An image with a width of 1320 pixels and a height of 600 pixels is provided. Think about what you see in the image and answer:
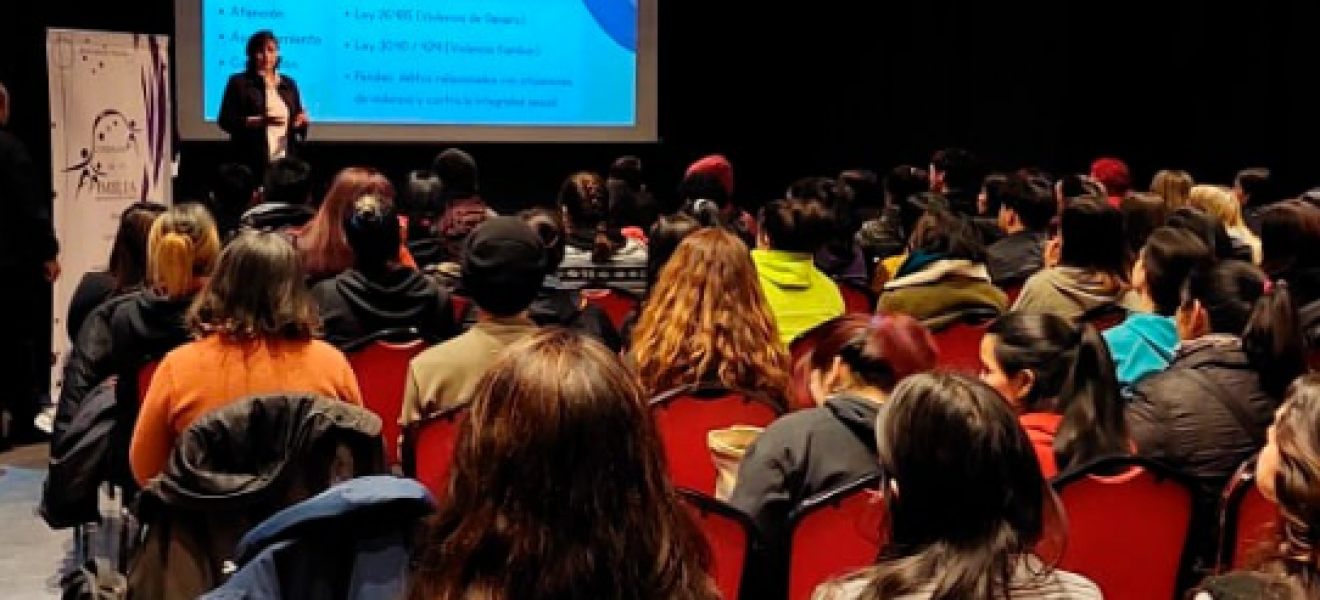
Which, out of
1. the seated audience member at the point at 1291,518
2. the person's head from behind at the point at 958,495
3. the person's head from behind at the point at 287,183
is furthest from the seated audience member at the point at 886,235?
the person's head from behind at the point at 958,495

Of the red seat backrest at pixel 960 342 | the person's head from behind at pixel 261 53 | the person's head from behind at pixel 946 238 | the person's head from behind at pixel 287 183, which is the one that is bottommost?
the red seat backrest at pixel 960 342

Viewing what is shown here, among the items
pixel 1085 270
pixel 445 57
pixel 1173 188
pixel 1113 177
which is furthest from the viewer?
pixel 445 57

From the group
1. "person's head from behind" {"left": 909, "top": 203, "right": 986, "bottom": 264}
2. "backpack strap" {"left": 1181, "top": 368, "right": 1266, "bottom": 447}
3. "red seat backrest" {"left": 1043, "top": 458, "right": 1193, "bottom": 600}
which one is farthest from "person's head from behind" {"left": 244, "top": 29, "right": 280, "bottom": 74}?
"red seat backrest" {"left": 1043, "top": 458, "right": 1193, "bottom": 600}

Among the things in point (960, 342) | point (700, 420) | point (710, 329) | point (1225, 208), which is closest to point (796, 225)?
point (960, 342)

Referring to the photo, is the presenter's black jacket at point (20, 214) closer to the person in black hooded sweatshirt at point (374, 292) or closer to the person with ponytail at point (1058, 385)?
the person in black hooded sweatshirt at point (374, 292)

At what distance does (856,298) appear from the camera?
→ 5598mm

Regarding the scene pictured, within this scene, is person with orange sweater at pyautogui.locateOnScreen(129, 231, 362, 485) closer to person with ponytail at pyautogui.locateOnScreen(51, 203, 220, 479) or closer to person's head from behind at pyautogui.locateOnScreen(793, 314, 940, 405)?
person with ponytail at pyautogui.locateOnScreen(51, 203, 220, 479)

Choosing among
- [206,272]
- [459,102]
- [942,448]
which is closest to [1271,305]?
[942,448]

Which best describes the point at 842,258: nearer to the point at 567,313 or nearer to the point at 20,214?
the point at 567,313

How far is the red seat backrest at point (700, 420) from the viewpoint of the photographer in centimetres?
346

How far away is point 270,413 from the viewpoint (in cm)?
254

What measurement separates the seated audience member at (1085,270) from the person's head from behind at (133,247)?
104 inches

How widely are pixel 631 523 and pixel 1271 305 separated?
6.85ft

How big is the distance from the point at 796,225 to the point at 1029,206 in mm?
1996
